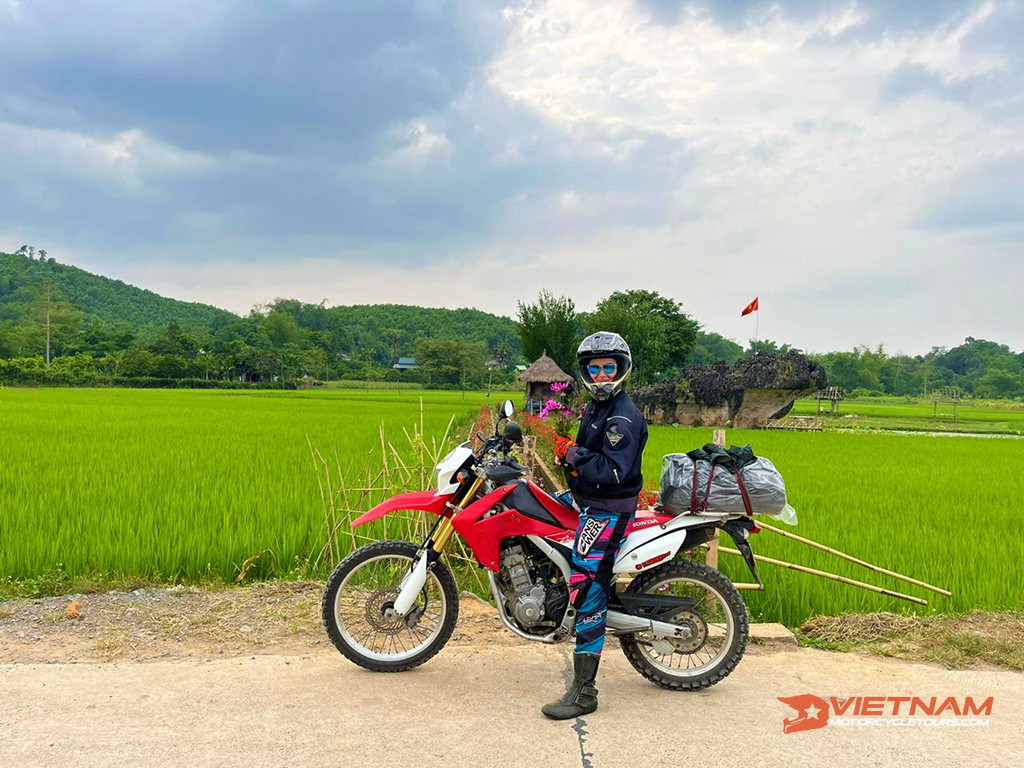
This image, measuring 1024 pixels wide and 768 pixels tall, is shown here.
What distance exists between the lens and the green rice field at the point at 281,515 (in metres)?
4.84

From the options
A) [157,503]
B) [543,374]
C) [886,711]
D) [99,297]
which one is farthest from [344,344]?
[886,711]

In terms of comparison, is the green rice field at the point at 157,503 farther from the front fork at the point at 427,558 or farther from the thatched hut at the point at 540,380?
the thatched hut at the point at 540,380

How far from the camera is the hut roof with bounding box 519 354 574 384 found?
2772 centimetres

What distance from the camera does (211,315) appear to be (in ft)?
324

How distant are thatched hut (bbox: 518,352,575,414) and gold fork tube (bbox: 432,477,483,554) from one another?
23.8 m

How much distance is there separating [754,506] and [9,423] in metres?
16.9

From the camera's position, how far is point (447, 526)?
336 cm

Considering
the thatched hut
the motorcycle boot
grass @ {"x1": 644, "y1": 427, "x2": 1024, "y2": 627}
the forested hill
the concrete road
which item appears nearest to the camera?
the concrete road

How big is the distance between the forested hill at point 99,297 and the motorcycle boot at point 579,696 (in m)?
86.7

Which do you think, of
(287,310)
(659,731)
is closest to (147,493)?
(659,731)

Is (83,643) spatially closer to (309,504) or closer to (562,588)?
(562,588)

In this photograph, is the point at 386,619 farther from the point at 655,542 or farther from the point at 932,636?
the point at 932,636

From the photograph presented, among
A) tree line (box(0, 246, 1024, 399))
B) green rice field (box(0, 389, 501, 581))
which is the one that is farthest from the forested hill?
green rice field (box(0, 389, 501, 581))

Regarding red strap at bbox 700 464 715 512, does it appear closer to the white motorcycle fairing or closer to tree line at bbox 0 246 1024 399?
the white motorcycle fairing
